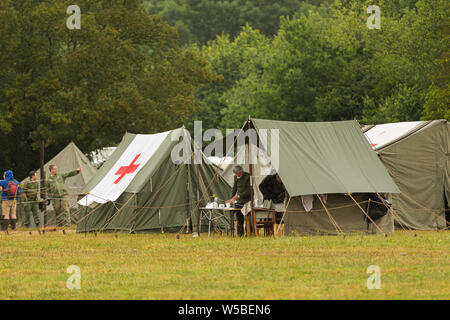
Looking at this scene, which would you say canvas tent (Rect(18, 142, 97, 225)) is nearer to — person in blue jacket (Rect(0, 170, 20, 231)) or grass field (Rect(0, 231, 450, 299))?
person in blue jacket (Rect(0, 170, 20, 231))

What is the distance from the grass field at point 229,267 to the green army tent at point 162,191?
207 centimetres

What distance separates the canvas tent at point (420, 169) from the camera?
66.2 feet

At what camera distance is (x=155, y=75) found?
32062 millimetres

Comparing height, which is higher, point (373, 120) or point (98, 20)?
point (98, 20)

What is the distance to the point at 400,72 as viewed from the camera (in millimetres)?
38500

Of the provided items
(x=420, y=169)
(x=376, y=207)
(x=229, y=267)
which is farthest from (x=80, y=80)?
(x=229, y=267)

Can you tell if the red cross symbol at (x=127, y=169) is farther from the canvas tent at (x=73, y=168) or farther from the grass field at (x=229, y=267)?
the canvas tent at (x=73, y=168)

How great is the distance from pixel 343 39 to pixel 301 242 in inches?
1133

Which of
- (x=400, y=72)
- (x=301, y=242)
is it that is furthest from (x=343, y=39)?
(x=301, y=242)

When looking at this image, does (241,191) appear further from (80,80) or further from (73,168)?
(80,80)

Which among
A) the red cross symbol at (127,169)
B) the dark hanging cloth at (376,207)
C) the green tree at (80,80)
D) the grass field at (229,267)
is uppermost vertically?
the green tree at (80,80)

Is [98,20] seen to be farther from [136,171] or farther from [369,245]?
[369,245]

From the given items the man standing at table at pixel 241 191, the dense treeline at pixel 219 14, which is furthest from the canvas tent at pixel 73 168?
the dense treeline at pixel 219 14

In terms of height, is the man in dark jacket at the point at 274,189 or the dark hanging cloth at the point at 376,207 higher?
the man in dark jacket at the point at 274,189
